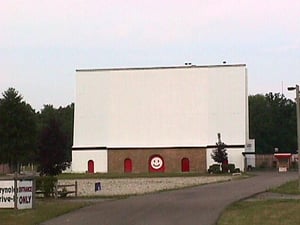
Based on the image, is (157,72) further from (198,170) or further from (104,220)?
(104,220)

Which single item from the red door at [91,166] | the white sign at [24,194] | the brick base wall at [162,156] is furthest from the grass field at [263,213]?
the red door at [91,166]

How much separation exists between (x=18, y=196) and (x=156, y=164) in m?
64.3

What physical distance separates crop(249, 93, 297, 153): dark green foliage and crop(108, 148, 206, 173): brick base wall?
39921mm

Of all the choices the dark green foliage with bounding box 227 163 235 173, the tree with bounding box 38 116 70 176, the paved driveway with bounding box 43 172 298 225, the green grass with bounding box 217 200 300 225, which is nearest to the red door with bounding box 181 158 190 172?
the dark green foliage with bounding box 227 163 235 173

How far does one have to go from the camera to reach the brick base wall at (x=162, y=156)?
87750 mm

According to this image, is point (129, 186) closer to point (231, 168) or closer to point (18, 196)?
point (18, 196)

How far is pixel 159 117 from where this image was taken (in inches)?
3492

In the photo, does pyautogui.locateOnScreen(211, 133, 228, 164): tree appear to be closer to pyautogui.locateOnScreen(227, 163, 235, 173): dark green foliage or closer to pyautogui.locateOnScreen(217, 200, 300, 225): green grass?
pyautogui.locateOnScreen(227, 163, 235, 173): dark green foliage

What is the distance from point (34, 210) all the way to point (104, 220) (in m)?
4.77

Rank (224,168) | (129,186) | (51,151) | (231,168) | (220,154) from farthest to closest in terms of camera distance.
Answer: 1. (220,154)
2. (224,168)
3. (231,168)
4. (51,151)
5. (129,186)

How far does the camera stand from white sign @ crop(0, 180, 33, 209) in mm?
25219

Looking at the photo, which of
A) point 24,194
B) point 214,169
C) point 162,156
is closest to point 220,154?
point 214,169

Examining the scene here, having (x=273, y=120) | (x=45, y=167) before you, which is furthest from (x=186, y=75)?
(x=273, y=120)

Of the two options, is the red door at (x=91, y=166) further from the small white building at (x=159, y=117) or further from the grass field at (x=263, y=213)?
the grass field at (x=263, y=213)
